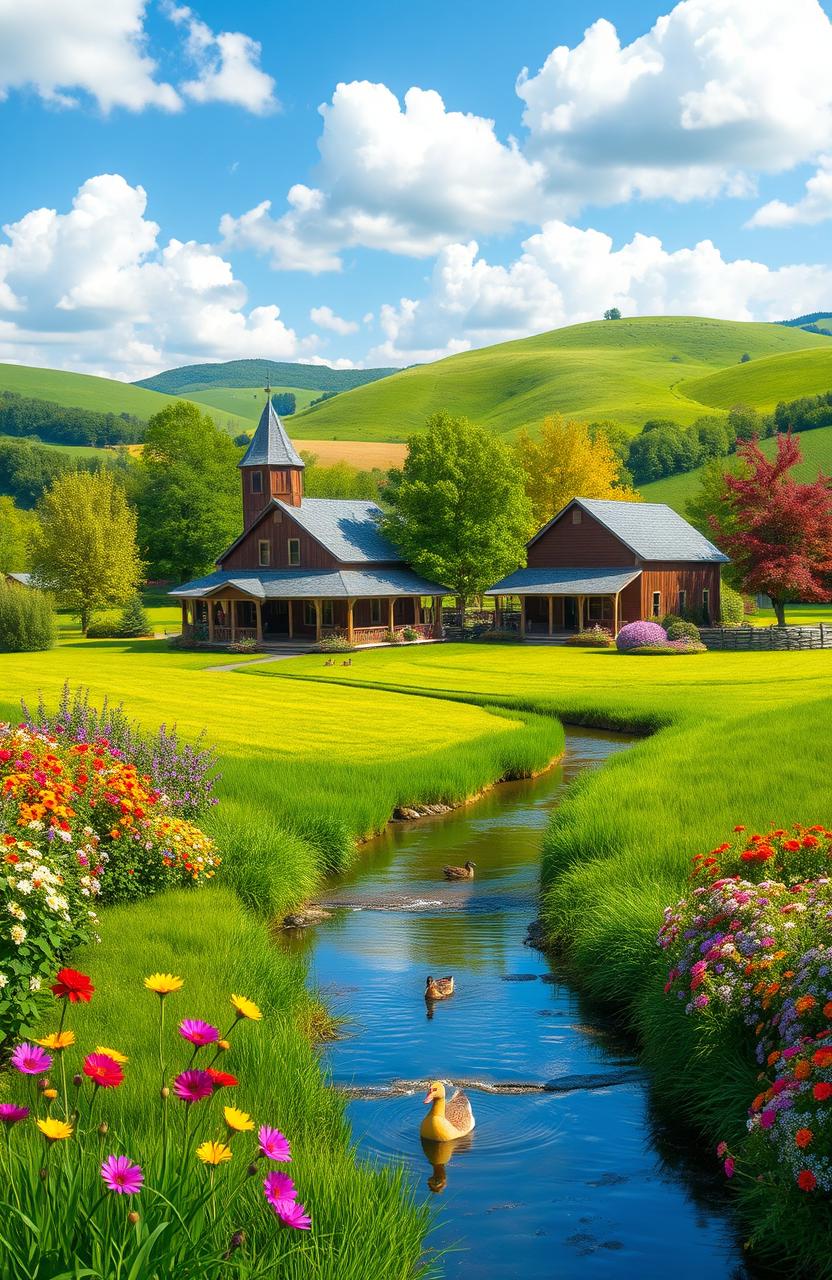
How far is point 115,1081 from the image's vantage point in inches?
Result: 181

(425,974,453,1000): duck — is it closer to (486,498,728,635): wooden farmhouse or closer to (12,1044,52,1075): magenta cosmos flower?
(12,1044,52,1075): magenta cosmos flower

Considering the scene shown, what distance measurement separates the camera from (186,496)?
8162 centimetres

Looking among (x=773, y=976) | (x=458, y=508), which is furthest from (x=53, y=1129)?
(x=458, y=508)

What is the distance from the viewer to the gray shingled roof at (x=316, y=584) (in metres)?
59.8

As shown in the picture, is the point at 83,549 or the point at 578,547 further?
the point at 83,549

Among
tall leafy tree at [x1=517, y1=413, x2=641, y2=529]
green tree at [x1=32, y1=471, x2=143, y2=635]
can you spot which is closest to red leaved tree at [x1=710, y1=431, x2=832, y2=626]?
tall leafy tree at [x1=517, y1=413, x2=641, y2=529]

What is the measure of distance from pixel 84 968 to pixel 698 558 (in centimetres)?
5607

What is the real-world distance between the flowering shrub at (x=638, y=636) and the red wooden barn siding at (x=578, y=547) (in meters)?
6.73

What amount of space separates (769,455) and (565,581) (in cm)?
7562

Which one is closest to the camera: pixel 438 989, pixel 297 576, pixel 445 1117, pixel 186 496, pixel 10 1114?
pixel 10 1114

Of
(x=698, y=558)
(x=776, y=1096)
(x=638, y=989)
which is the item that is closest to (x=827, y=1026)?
(x=776, y=1096)

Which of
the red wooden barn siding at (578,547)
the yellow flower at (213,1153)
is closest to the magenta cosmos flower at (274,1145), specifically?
the yellow flower at (213,1153)

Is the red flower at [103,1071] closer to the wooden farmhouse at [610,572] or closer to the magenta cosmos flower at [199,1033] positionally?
the magenta cosmos flower at [199,1033]

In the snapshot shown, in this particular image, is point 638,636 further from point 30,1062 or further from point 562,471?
point 30,1062
